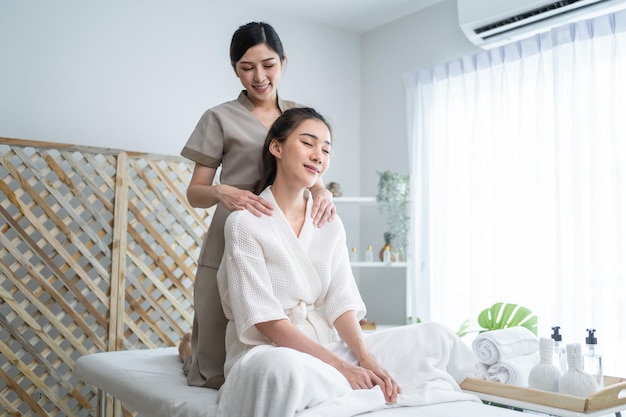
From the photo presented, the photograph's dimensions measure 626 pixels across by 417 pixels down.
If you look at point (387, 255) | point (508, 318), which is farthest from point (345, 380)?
point (387, 255)

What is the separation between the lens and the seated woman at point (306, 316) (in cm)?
140

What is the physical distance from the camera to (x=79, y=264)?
10.5ft

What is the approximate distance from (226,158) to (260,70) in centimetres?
28

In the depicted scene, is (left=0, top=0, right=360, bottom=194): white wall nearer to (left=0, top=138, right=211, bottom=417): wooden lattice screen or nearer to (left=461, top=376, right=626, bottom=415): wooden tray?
(left=0, top=138, right=211, bottom=417): wooden lattice screen

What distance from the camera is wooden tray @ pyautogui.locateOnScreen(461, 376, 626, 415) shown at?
5.03 feet

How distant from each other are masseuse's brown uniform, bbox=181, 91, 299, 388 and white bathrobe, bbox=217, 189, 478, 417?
0.14 metres

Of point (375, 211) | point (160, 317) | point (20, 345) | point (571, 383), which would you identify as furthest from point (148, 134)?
point (571, 383)

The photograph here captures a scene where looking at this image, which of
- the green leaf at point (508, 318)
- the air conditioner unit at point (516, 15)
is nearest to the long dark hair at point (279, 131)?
the green leaf at point (508, 318)

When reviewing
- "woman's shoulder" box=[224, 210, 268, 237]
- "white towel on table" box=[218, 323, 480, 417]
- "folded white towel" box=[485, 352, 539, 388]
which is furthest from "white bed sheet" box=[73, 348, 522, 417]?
"woman's shoulder" box=[224, 210, 268, 237]

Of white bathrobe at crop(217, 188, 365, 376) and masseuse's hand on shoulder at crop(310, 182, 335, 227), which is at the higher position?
masseuse's hand on shoulder at crop(310, 182, 335, 227)

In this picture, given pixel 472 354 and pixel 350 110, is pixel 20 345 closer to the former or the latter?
pixel 472 354

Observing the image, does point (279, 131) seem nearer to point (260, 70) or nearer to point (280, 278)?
point (260, 70)

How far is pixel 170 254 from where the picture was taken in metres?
3.36

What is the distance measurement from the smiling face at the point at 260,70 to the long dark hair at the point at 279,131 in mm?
127
